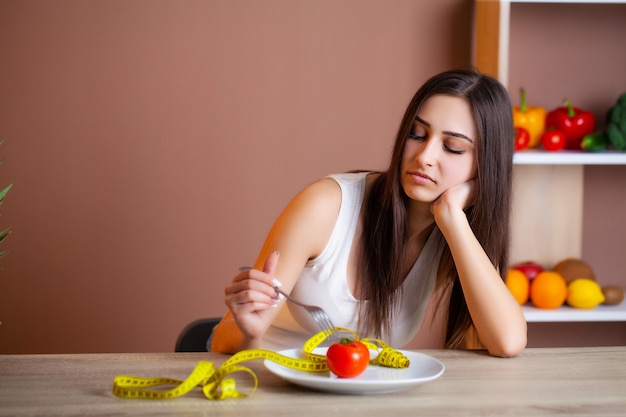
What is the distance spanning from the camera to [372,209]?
203 cm

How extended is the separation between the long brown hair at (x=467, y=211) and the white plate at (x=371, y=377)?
46 centimetres

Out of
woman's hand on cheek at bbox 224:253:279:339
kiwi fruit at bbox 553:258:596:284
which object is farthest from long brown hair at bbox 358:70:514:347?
kiwi fruit at bbox 553:258:596:284

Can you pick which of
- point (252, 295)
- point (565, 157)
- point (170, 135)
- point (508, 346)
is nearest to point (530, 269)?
point (565, 157)

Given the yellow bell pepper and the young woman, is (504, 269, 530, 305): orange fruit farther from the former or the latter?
the young woman

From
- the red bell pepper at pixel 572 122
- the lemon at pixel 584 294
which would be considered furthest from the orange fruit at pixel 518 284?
the red bell pepper at pixel 572 122

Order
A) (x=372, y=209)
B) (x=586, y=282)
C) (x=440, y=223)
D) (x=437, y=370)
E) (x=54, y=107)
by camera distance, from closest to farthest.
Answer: (x=437, y=370) < (x=440, y=223) < (x=372, y=209) < (x=586, y=282) < (x=54, y=107)

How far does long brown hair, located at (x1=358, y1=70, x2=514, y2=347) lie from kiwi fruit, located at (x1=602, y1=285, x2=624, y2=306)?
1.08 m

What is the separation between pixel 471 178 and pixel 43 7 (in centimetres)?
192

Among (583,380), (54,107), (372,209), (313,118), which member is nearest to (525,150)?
(313,118)

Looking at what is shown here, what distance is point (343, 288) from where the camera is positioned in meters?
1.99

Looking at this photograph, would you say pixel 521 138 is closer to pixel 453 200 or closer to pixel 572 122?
pixel 572 122

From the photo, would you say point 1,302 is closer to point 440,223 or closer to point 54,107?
point 54,107

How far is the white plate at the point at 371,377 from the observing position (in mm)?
1312

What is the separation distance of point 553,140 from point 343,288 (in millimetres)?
1255
